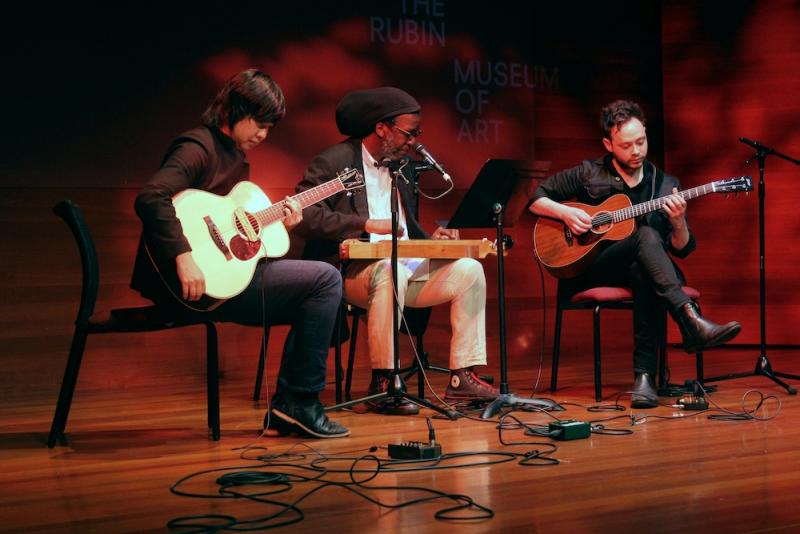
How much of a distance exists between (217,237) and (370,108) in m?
1.08

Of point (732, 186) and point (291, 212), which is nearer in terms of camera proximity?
point (291, 212)

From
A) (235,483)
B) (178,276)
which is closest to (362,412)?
(178,276)

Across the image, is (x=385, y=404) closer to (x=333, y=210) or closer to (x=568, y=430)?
(x=333, y=210)

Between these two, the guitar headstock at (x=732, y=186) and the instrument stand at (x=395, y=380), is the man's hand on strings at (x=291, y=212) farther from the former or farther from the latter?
the guitar headstock at (x=732, y=186)

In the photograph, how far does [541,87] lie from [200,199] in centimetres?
322

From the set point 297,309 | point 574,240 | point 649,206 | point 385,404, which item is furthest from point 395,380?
point 649,206

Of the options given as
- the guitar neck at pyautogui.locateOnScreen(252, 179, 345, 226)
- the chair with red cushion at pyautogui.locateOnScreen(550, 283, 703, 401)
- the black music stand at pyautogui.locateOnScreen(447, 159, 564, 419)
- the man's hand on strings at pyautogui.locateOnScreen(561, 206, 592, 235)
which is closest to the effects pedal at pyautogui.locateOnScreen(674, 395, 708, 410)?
the chair with red cushion at pyautogui.locateOnScreen(550, 283, 703, 401)

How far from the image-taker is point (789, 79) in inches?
238

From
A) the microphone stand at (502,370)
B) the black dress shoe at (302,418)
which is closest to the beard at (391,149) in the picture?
the microphone stand at (502,370)

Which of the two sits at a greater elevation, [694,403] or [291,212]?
[291,212]

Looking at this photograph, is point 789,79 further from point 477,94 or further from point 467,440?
point 467,440

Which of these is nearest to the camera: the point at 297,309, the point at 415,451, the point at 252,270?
the point at 415,451

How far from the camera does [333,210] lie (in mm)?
4172

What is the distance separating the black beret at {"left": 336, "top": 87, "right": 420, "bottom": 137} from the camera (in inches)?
163
